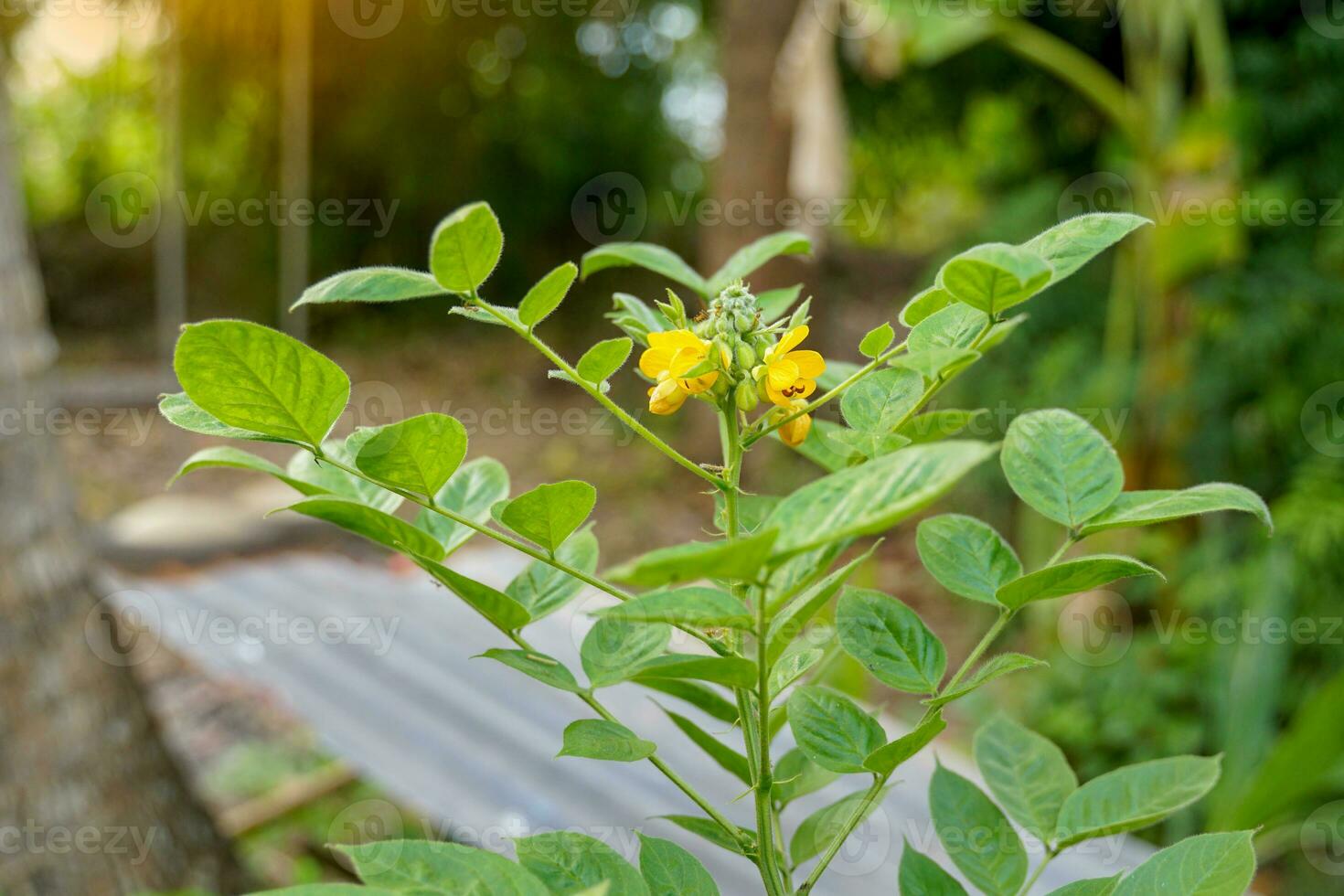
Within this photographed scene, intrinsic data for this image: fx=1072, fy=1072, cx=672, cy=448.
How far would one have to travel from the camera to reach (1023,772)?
0.37 meters

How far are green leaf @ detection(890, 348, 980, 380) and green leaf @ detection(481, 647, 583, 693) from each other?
12 cm

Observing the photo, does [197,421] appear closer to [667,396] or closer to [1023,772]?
[667,396]

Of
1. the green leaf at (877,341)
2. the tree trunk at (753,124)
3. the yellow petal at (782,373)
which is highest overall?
the green leaf at (877,341)

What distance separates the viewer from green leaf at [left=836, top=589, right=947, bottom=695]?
314 mm

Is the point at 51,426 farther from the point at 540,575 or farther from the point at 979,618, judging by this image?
the point at 979,618

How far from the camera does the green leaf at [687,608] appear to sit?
8.6 inches

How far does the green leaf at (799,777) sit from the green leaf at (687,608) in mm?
136

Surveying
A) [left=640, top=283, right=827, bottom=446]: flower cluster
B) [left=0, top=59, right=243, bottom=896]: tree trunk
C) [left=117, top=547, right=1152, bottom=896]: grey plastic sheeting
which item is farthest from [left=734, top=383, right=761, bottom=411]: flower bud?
[left=0, top=59, right=243, bottom=896]: tree trunk

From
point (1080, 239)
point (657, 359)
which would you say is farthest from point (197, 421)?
point (1080, 239)

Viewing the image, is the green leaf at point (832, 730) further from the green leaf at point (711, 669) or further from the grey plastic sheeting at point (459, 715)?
the grey plastic sheeting at point (459, 715)

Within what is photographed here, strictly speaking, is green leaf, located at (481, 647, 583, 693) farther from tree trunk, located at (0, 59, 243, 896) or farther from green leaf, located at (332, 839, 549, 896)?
tree trunk, located at (0, 59, 243, 896)

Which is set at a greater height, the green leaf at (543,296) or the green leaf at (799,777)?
the green leaf at (543,296)

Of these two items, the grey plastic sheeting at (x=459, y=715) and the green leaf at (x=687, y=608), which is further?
the grey plastic sheeting at (x=459, y=715)

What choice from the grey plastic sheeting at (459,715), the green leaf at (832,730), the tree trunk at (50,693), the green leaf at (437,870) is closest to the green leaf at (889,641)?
the green leaf at (832,730)
